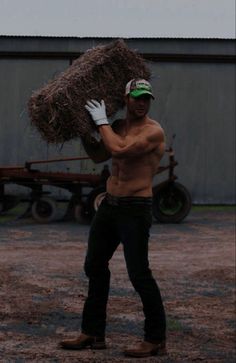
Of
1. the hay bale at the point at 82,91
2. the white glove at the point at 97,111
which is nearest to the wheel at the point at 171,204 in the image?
the hay bale at the point at 82,91

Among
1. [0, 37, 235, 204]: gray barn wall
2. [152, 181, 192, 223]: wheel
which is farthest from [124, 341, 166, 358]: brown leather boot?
[0, 37, 235, 204]: gray barn wall

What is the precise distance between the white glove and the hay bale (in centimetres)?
5

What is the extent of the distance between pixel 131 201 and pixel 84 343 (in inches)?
43.7

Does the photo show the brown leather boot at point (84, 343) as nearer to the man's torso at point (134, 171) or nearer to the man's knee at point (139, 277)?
the man's knee at point (139, 277)

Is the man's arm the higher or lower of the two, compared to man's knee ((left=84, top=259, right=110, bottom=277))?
higher

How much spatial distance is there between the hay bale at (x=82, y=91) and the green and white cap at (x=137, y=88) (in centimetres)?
24

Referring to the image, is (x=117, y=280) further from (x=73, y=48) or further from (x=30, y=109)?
(x=73, y=48)

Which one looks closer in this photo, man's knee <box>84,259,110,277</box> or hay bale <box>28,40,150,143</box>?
hay bale <box>28,40,150,143</box>

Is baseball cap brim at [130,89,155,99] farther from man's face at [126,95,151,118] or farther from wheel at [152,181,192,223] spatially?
wheel at [152,181,192,223]

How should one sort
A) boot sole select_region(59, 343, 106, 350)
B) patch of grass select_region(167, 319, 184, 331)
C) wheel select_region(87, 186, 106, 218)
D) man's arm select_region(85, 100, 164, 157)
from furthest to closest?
wheel select_region(87, 186, 106, 218) < patch of grass select_region(167, 319, 184, 331) < boot sole select_region(59, 343, 106, 350) < man's arm select_region(85, 100, 164, 157)

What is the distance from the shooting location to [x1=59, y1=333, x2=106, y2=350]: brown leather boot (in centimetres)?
692

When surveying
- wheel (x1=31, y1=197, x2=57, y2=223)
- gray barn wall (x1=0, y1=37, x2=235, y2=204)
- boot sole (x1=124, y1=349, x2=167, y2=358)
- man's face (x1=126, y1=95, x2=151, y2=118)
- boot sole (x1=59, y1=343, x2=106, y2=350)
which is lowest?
boot sole (x1=124, y1=349, x2=167, y2=358)

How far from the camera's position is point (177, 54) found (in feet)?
63.6

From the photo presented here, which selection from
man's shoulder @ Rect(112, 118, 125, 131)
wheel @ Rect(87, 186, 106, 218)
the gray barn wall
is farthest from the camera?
the gray barn wall
